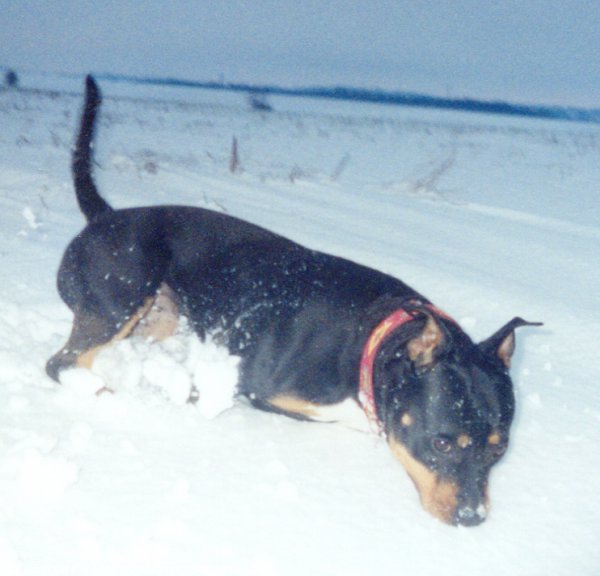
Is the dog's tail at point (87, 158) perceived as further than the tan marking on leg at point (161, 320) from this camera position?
Yes

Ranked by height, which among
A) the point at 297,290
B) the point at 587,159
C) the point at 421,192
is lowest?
the point at 587,159

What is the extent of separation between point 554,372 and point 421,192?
5.27 meters

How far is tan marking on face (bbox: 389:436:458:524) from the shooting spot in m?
2.49

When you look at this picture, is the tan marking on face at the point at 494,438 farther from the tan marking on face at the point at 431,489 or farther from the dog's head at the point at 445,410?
the tan marking on face at the point at 431,489

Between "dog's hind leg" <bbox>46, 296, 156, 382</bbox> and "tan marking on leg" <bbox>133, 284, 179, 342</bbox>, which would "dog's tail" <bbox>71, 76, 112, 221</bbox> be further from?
"dog's hind leg" <bbox>46, 296, 156, 382</bbox>

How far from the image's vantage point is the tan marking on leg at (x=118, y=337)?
3325 millimetres

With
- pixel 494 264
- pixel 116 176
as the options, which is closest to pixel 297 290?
pixel 494 264

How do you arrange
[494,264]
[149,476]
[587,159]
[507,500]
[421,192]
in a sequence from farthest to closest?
[587,159], [421,192], [494,264], [507,500], [149,476]

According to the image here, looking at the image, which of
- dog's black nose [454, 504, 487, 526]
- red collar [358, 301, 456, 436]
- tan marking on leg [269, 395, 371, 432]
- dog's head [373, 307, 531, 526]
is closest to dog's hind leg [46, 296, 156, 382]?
tan marking on leg [269, 395, 371, 432]

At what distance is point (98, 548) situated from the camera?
2133 millimetres

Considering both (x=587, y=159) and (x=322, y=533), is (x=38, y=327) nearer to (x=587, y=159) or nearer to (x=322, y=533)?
(x=322, y=533)

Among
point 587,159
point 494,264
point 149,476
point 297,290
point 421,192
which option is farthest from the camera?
point 587,159

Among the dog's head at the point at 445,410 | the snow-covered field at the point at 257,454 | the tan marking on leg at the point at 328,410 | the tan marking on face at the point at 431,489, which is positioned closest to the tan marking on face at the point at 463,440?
the dog's head at the point at 445,410

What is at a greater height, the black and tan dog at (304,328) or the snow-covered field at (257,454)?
the black and tan dog at (304,328)
